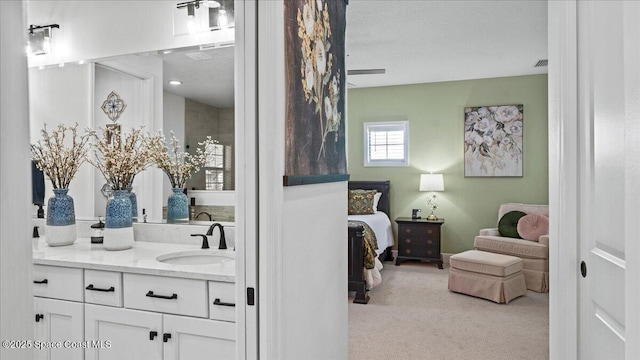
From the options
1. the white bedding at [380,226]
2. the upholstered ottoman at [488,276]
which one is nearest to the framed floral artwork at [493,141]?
the white bedding at [380,226]

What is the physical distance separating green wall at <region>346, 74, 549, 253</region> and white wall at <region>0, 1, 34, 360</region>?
6262mm

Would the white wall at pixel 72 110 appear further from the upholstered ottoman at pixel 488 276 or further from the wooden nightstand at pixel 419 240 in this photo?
the wooden nightstand at pixel 419 240

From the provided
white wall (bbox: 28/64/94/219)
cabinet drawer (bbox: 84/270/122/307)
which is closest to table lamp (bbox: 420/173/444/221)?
white wall (bbox: 28/64/94/219)

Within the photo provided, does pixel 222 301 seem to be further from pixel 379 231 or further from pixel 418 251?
pixel 418 251

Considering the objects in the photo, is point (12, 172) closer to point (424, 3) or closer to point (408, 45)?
point (424, 3)

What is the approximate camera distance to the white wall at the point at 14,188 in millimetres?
412

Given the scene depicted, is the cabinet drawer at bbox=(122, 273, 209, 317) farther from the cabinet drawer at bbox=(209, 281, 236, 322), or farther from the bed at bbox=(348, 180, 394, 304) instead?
the bed at bbox=(348, 180, 394, 304)

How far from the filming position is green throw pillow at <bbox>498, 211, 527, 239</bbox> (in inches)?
Answer: 203

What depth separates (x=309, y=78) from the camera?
1.71 meters

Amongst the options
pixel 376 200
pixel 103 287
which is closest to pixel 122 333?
pixel 103 287

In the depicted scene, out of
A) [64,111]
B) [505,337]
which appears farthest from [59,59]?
[505,337]

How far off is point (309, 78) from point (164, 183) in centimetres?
141

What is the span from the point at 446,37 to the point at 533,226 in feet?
8.60

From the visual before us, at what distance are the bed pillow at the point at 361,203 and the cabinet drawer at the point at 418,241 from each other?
633mm
